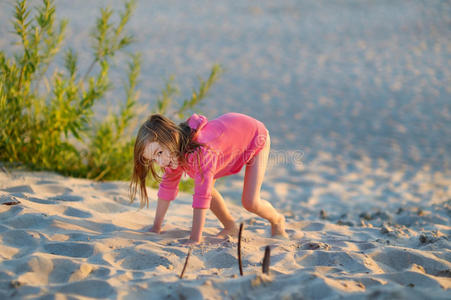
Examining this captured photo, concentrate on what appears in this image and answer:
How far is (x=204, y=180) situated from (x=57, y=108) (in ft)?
5.94

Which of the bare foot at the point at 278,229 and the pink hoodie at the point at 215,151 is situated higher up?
the pink hoodie at the point at 215,151

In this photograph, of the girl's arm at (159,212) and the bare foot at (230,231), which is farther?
the bare foot at (230,231)

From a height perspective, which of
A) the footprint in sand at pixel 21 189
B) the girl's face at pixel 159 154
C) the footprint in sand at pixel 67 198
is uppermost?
the girl's face at pixel 159 154

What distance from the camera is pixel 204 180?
8.62ft

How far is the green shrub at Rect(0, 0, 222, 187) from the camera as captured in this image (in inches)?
140

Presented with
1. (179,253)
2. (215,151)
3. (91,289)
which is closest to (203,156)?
(215,151)

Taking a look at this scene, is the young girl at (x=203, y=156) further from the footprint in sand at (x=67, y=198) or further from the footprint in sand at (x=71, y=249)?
the footprint in sand at (x=67, y=198)

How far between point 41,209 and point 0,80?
3.53ft

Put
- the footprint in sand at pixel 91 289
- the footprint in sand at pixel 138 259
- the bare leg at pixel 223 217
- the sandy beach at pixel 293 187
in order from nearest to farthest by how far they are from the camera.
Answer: the footprint in sand at pixel 91 289
the sandy beach at pixel 293 187
the footprint in sand at pixel 138 259
the bare leg at pixel 223 217

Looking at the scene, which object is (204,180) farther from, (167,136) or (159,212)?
(159,212)

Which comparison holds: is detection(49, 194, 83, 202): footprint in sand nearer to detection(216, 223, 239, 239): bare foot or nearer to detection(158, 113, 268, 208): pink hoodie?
detection(158, 113, 268, 208): pink hoodie

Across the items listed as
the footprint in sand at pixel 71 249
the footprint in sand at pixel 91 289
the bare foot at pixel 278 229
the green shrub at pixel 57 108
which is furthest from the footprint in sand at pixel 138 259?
the green shrub at pixel 57 108

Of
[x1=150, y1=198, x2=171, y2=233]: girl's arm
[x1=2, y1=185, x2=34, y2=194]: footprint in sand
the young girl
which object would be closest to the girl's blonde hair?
the young girl

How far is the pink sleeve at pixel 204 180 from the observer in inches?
103
